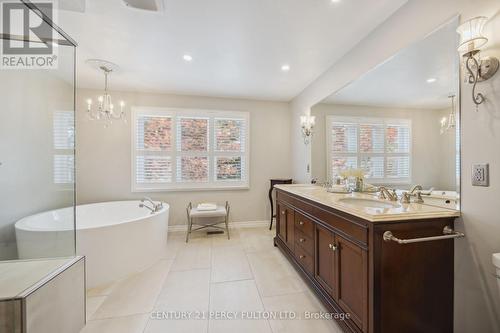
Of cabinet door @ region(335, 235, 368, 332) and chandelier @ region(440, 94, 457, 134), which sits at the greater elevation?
chandelier @ region(440, 94, 457, 134)

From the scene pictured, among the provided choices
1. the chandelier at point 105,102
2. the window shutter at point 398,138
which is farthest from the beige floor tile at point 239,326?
the chandelier at point 105,102

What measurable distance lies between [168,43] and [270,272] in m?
2.78

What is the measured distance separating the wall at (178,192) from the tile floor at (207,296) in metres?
1.19

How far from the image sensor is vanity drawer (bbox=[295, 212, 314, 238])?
1976mm

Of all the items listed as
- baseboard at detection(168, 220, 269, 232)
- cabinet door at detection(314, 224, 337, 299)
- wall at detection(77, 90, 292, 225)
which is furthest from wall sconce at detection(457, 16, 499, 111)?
baseboard at detection(168, 220, 269, 232)

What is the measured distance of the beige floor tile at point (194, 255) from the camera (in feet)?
8.03

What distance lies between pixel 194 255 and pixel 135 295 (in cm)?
89

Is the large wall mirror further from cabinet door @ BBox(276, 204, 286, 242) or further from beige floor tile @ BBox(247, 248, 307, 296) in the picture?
beige floor tile @ BBox(247, 248, 307, 296)

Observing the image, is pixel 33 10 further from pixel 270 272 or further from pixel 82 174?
pixel 270 272

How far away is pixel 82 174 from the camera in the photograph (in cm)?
341

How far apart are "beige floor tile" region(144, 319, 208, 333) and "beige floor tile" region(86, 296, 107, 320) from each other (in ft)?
1.78

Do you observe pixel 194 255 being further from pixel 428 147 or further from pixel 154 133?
pixel 428 147

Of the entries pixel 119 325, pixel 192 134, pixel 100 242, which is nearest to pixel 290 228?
pixel 119 325

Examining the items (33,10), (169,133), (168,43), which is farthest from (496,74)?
(169,133)
